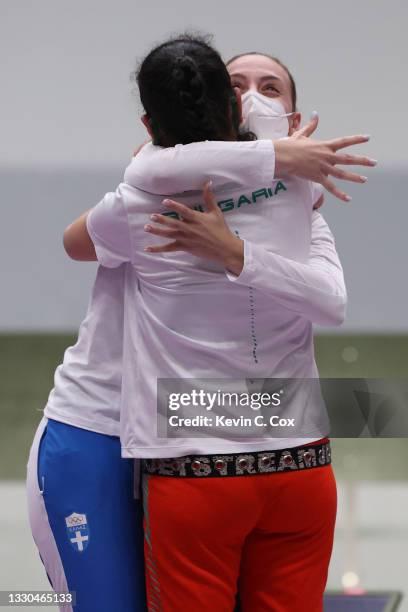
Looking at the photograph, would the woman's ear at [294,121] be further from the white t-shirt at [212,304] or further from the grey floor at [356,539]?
the grey floor at [356,539]

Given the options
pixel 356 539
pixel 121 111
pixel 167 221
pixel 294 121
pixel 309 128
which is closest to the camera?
pixel 167 221

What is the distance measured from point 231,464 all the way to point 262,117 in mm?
498

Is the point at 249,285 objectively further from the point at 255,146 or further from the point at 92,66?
the point at 92,66

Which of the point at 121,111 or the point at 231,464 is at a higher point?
the point at 121,111

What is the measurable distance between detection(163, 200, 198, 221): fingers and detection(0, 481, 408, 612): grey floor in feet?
5.67

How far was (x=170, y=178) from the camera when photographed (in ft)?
4.23

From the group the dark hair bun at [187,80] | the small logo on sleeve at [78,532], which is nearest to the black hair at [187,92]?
the dark hair bun at [187,80]

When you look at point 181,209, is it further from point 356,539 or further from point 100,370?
point 356,539

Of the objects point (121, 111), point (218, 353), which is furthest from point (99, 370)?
point (121, 111)

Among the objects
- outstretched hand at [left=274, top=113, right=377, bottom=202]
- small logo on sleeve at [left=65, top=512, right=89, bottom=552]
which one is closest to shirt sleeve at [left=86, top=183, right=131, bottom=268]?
outstretched hand at [left=274, top=113, right=377, bottom=202]

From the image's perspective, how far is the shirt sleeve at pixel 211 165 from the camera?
4.20 feet

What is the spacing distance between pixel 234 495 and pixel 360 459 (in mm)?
3339

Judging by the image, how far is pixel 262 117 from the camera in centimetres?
145

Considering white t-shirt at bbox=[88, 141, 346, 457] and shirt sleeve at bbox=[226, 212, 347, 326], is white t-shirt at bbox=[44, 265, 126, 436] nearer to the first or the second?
white t-shirt at bbox=[88, 141, 346, 457]
